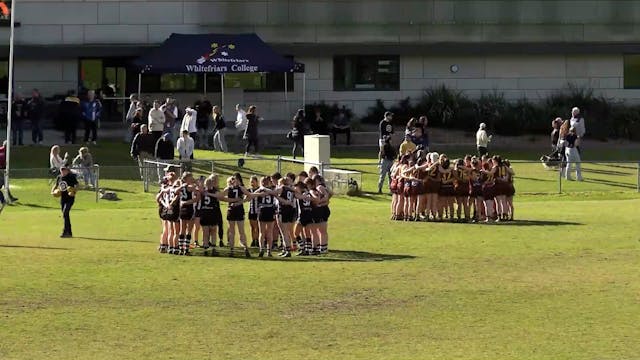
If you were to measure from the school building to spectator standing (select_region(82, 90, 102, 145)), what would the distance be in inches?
225

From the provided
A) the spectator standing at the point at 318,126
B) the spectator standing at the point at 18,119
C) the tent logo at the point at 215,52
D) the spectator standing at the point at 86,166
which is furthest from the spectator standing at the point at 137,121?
the spectator standing at the point at 318,126

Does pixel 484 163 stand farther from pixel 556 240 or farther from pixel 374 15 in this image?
pixel 374 15

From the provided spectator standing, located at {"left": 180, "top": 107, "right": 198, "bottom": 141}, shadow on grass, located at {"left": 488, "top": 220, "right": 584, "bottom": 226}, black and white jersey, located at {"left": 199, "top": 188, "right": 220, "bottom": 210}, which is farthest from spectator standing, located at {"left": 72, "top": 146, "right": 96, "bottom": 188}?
shadow on grass, located at {"left": 488, "top": 220, "right": 584, "bottom": 226}

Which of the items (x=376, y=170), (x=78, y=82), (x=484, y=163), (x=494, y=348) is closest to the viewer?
(x=494, y=348)

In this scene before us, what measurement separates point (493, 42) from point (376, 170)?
54.6 feet

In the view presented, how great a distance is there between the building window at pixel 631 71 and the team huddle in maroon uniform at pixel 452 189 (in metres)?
27.2

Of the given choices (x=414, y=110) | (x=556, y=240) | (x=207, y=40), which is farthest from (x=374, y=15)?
(x=556, y=240)

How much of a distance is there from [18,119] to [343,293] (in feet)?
90.2

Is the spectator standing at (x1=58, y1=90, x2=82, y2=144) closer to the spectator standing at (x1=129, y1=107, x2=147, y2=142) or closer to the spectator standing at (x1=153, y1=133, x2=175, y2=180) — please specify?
the spectator standing at (x1=129, y1=107, x2=147, y2=142)

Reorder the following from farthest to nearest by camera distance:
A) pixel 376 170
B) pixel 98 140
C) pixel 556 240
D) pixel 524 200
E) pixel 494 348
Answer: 1. pixel 98 140
2. pixel 376 170
3. pixel 524 200
4. pixel 556 240
5. pixel 494 348

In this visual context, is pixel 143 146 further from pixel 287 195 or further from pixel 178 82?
pixel 287 195

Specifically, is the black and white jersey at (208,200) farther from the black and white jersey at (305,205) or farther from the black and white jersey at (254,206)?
the black and white jersey at (305,205)

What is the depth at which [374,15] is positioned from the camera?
183ft

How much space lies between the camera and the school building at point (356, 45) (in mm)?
53906
